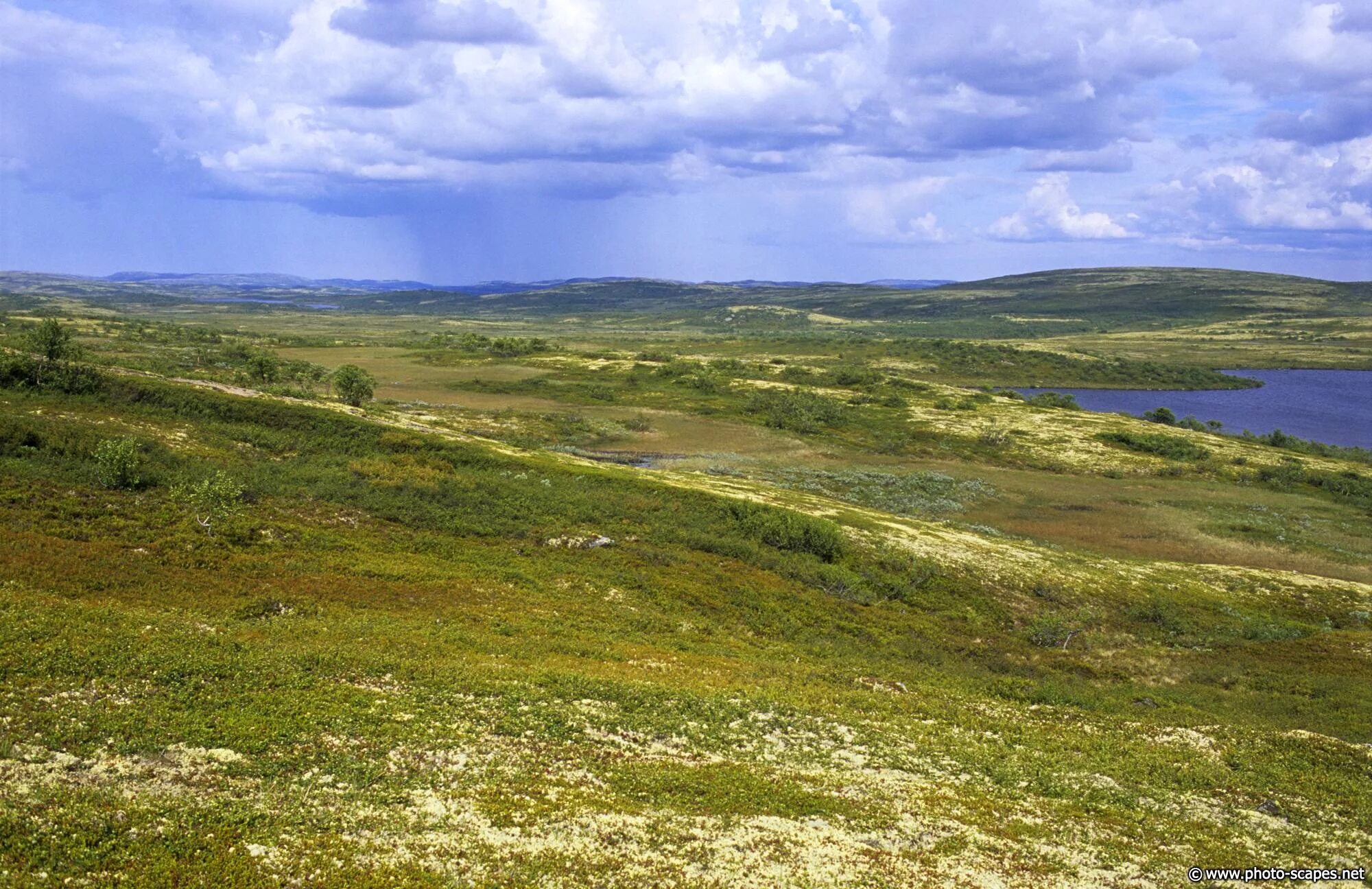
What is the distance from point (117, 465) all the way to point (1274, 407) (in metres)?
214

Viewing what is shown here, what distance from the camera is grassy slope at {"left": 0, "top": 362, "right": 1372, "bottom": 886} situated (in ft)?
49.2

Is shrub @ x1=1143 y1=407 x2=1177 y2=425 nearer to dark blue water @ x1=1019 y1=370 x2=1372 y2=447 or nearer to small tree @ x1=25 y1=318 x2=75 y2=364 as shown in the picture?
dark blue water @ x1=1019 y1=370 x2=1372 y2=447

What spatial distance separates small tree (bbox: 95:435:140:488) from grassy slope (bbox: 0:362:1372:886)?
1028 mm

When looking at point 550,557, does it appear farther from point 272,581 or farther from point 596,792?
point 596,792

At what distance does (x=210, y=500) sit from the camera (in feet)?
116

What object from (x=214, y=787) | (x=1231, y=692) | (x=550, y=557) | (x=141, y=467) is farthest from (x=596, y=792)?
(x=141, y=467)

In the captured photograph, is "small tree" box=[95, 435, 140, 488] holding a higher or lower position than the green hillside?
higher

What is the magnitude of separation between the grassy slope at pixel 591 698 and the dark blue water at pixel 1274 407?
12348cm

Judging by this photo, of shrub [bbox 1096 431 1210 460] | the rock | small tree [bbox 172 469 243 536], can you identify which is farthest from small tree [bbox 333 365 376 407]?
shrub [bbox 1096 431 1210 460]

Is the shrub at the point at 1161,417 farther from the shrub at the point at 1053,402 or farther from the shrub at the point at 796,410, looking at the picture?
the shrub at the point at 796,410

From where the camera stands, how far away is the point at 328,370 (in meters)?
137

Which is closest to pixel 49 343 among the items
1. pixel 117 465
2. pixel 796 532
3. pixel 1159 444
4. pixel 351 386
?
pixel 117 465

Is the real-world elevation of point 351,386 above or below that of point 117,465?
above

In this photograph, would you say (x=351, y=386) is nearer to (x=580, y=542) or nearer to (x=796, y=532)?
(x=580, y=542)
